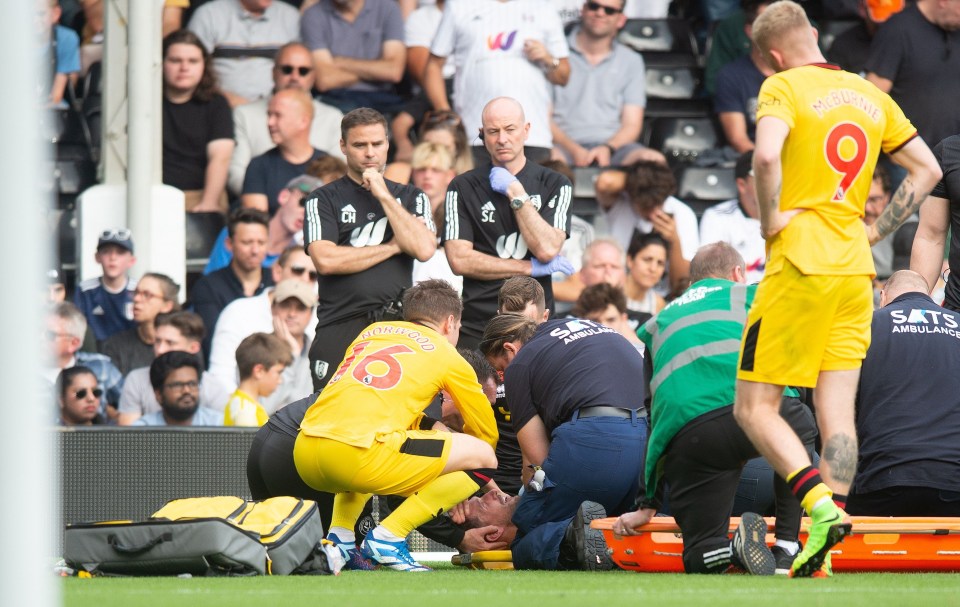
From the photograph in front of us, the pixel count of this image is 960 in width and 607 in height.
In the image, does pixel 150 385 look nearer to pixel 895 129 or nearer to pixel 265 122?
pixel 265 122

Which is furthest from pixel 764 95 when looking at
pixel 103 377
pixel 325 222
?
pixel 103 377

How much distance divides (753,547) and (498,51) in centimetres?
707

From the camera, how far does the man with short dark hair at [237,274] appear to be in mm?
10383

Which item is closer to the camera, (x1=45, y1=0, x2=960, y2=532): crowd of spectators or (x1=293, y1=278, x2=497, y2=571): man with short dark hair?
(x1=293, y1=278, x2=497, y2=571): man with short dark hair

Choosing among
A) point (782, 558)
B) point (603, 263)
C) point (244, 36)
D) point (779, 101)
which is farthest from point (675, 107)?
point (779, 101)

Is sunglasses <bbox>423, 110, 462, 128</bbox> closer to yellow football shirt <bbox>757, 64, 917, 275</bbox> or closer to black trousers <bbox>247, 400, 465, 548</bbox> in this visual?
black trousers <bbox>247, 400, 465, 548</bbox>

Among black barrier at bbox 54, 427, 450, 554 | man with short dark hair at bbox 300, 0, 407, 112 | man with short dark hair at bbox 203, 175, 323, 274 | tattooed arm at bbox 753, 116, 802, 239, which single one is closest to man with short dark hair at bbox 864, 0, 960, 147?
man with short dark hair at bbox 300, 0, 407, 112

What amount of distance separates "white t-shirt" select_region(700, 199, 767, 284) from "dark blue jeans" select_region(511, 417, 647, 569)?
4754mm

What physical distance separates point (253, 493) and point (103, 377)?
9.42 feet

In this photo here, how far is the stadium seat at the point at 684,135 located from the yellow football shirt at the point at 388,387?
22.3 ft

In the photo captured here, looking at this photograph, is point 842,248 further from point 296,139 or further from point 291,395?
point 296,139

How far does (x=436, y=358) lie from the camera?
639cm

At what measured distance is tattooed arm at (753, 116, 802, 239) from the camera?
5.04 m

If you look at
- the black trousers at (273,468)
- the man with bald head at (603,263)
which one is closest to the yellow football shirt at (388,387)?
the black trousers at (273,468)
